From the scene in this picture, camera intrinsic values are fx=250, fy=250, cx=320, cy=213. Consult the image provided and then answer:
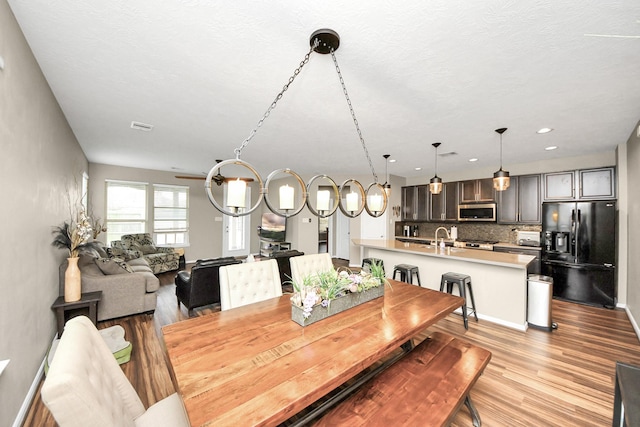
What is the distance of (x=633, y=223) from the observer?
3.33m

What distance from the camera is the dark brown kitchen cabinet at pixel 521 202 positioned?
488 centimetres

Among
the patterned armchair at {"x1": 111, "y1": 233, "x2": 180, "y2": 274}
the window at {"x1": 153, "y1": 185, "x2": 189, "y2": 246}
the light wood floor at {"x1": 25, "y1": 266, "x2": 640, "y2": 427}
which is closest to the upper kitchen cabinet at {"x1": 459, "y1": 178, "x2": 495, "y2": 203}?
the light wood floor at {"x1": 25, "y1": 266, "x2": 640, "y2": 427}

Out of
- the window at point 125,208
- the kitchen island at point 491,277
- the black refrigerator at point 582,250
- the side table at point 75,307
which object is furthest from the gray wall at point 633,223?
the window at point 125,208

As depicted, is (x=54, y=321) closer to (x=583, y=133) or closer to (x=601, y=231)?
(x=583, y=133)

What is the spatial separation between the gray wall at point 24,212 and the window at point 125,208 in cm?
394

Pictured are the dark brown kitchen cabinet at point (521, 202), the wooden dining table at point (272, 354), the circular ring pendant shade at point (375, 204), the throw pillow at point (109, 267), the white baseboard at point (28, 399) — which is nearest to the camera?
the wooden dining table at point (272, 354)

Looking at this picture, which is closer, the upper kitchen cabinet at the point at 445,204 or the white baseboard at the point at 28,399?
the white baseboard at the point at 28,399

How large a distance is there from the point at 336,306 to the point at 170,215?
6.70 metres

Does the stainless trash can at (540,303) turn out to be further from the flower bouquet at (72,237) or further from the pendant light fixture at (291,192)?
the flower bouquet at (72,237)

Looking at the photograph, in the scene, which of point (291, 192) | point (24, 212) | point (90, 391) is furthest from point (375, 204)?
point (24, 212)

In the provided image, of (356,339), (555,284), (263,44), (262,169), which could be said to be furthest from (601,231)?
(262,169)

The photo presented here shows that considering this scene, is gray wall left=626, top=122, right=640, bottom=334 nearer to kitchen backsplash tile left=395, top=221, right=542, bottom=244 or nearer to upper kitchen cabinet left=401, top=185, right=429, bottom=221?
kitchen backsplash tile left=395, top=221, right=542, bottom=244

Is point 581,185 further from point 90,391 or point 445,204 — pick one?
point 90,391

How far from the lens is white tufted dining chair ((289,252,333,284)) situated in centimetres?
260
